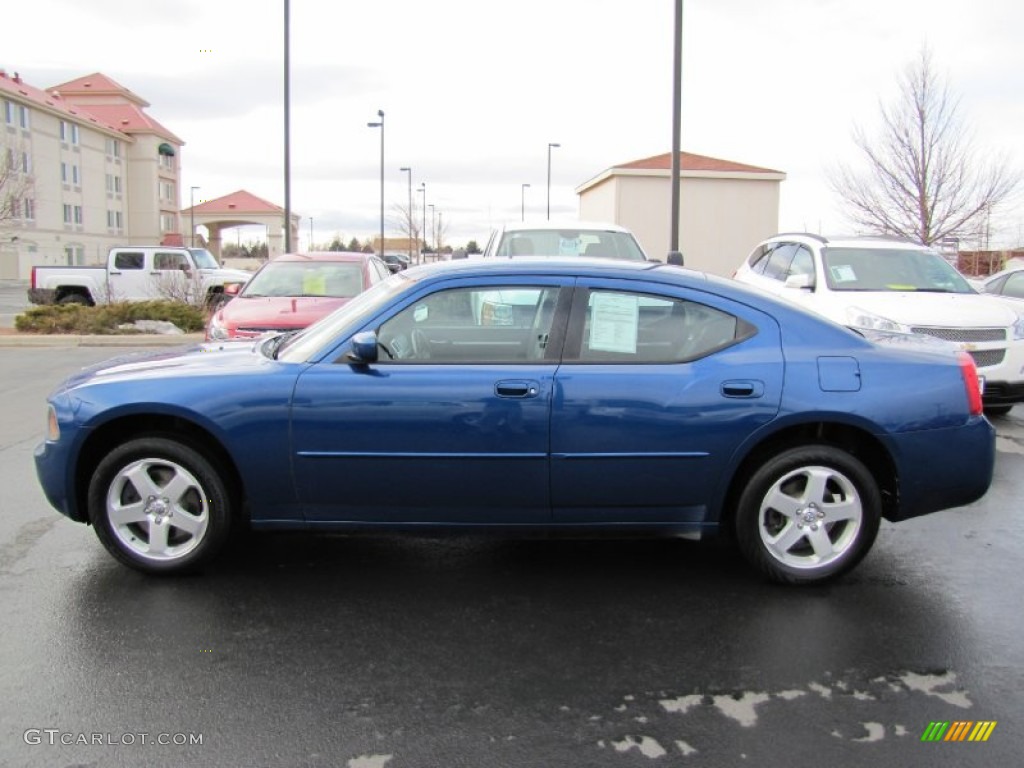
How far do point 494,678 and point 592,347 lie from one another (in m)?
1.60

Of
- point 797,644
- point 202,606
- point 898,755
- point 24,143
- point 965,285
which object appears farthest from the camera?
point 24,143

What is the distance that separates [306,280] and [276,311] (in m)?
1.34

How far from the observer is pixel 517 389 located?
404 cm

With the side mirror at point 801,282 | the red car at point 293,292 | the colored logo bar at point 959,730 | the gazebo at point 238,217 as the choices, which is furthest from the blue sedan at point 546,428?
the gazebo at point 238,217

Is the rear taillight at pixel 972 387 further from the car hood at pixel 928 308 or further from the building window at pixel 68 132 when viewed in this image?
the building window at pixel 68 132

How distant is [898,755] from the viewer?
2.91 metres

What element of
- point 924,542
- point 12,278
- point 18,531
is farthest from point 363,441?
point 12,278

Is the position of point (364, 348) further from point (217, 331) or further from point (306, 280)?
point (306, 280)

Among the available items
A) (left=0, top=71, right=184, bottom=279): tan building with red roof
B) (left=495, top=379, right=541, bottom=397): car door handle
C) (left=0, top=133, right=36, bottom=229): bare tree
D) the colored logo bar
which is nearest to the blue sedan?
(left=495, top=379, right=541, bottom=397): car door handle

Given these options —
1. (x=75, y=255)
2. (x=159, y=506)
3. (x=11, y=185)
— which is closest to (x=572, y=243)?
(x=159, y=506)

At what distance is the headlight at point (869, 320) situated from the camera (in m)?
7.96

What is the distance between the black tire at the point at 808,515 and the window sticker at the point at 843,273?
18.3 feet

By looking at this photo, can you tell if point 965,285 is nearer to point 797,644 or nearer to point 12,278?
point 797,644

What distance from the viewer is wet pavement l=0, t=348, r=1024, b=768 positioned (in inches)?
116
